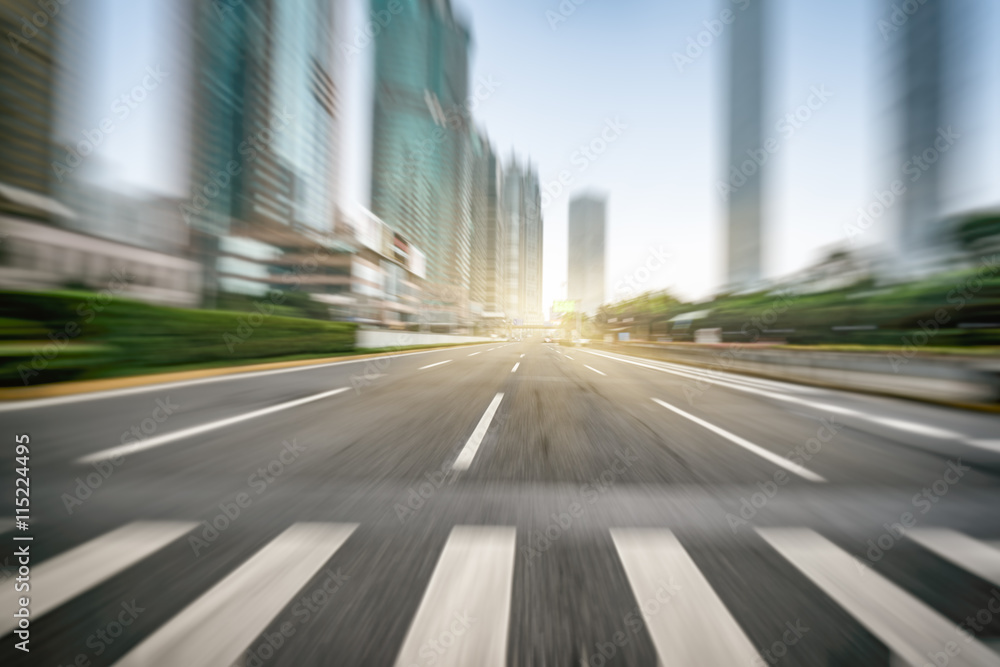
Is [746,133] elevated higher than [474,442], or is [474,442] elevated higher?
[746,133]

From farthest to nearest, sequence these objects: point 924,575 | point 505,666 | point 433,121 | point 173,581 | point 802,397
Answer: point 433,121, point 802,397, point 924,575, point 173,581, point 505,666

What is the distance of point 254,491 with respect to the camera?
324 cm

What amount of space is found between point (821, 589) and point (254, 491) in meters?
3.86

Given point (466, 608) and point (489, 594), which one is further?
point (489, 594)

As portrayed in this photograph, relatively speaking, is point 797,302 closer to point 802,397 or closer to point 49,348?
point 802,397

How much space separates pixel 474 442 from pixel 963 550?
3984 mm

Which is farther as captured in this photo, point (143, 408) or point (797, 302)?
point (797, 302)

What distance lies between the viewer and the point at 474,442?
15.9 ft

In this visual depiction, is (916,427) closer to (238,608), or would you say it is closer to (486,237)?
(238,608)

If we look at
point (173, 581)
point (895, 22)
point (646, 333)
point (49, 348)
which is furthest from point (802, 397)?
point (646, 333)
